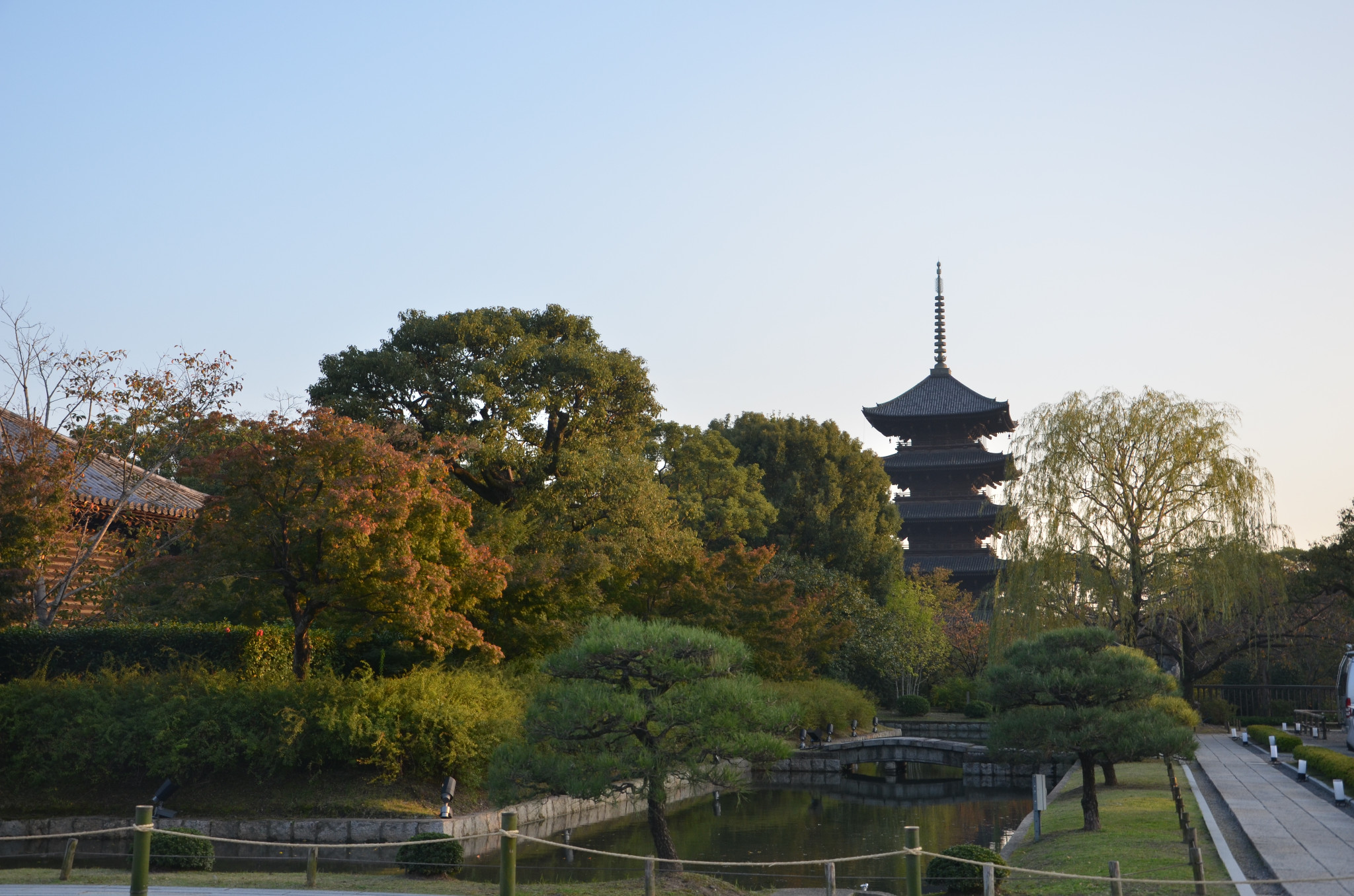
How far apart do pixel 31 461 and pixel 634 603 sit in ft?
45.8

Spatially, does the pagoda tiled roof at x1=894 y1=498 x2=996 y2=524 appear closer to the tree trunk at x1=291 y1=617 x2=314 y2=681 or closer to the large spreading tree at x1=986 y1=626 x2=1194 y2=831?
the large spreading tree at x1=986 y1=626 x2=1194 y2=831

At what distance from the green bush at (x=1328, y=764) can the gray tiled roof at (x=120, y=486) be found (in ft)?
60.4

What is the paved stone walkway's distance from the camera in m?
10.4

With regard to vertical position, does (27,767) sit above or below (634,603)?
below

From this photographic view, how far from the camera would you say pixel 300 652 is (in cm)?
1634

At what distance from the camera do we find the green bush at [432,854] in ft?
36.9

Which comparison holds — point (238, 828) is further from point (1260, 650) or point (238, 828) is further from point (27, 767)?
point (1260, 650)

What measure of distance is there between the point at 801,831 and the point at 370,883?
10.3 meters

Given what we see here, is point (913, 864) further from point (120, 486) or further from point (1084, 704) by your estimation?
point (120, 486)

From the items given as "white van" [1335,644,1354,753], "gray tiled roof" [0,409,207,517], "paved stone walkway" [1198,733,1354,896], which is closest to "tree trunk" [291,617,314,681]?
"gray tiled roof" [0,409,207,517]

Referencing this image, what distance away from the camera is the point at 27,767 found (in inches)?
573

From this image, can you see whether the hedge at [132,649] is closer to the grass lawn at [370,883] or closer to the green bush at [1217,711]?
the grass lawn at [370,883]

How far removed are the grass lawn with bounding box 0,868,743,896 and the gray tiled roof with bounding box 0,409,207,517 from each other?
8709 millimetres

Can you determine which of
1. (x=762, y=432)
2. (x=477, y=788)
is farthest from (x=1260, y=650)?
(x=477, y=788)
